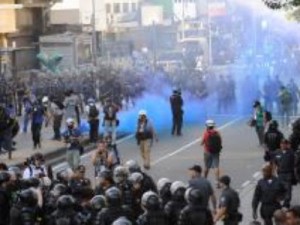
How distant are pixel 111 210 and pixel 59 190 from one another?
1.78m

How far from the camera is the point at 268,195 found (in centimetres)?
1339

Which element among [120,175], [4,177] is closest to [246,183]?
[120,175]

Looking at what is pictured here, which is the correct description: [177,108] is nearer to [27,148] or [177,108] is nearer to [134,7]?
[27,148]

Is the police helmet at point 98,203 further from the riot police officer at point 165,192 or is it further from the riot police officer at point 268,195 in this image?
the riot police officer at point 268,195

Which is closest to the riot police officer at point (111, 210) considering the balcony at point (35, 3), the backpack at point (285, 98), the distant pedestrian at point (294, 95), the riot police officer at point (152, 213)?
the riot police officer at point (152, 213)

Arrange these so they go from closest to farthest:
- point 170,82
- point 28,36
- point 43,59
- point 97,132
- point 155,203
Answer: point 155,203, point 97,132, point 170,82, point 43,59, point 28,36

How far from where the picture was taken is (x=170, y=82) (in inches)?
1569

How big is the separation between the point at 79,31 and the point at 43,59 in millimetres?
10959

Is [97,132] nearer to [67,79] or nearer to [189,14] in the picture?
[67,79]

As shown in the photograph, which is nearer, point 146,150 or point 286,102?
point 146,150

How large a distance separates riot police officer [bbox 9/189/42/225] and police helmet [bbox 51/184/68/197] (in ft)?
2.93

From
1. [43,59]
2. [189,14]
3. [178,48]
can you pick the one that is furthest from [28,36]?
[189,14]

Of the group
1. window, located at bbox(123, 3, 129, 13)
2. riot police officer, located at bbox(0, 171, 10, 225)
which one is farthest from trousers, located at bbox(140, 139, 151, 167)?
window, located at bbox(123, 3, 129, 13)

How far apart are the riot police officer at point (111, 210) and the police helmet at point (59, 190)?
152 cm
